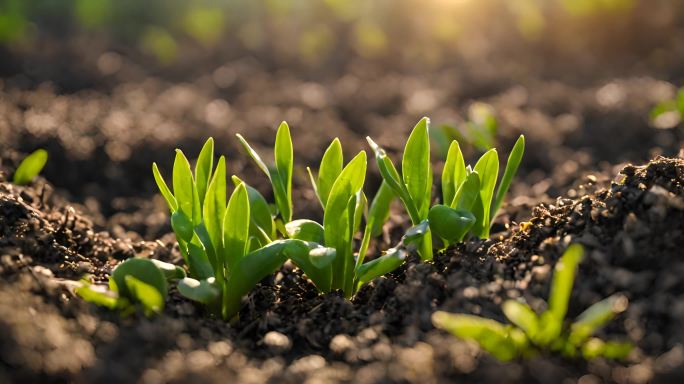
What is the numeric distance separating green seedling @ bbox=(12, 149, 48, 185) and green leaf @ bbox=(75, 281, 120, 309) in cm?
97

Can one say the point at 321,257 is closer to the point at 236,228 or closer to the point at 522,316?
the point at 236,228

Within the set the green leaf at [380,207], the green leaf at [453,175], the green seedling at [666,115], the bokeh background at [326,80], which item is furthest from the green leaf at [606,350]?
the green seedling at [666,115]

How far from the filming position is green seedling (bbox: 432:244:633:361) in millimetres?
1414

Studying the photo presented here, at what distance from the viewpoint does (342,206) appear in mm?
1893

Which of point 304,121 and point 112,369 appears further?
point 304,121

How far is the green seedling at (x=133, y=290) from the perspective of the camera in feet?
5.42

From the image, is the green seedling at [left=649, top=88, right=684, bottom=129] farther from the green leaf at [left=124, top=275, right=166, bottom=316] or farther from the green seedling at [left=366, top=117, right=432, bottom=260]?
the green leaf at [left=124, top=275, right=166, bottom=316]

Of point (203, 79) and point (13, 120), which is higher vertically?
point (203, 79)

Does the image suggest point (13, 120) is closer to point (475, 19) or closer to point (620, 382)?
point (620, 382)

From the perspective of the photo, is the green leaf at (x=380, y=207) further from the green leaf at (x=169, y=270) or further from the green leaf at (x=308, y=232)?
the green leaf at (x=169, y=270)

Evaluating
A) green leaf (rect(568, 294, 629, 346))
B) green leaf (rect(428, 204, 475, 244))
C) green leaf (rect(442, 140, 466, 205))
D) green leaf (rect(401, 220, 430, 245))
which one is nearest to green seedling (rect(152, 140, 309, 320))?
green leaf (rect(401, 220, 430, 245))

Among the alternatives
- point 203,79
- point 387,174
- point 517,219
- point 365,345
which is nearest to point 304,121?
point 203,79

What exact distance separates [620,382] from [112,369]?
3.19 ft

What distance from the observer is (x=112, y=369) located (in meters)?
1.41
